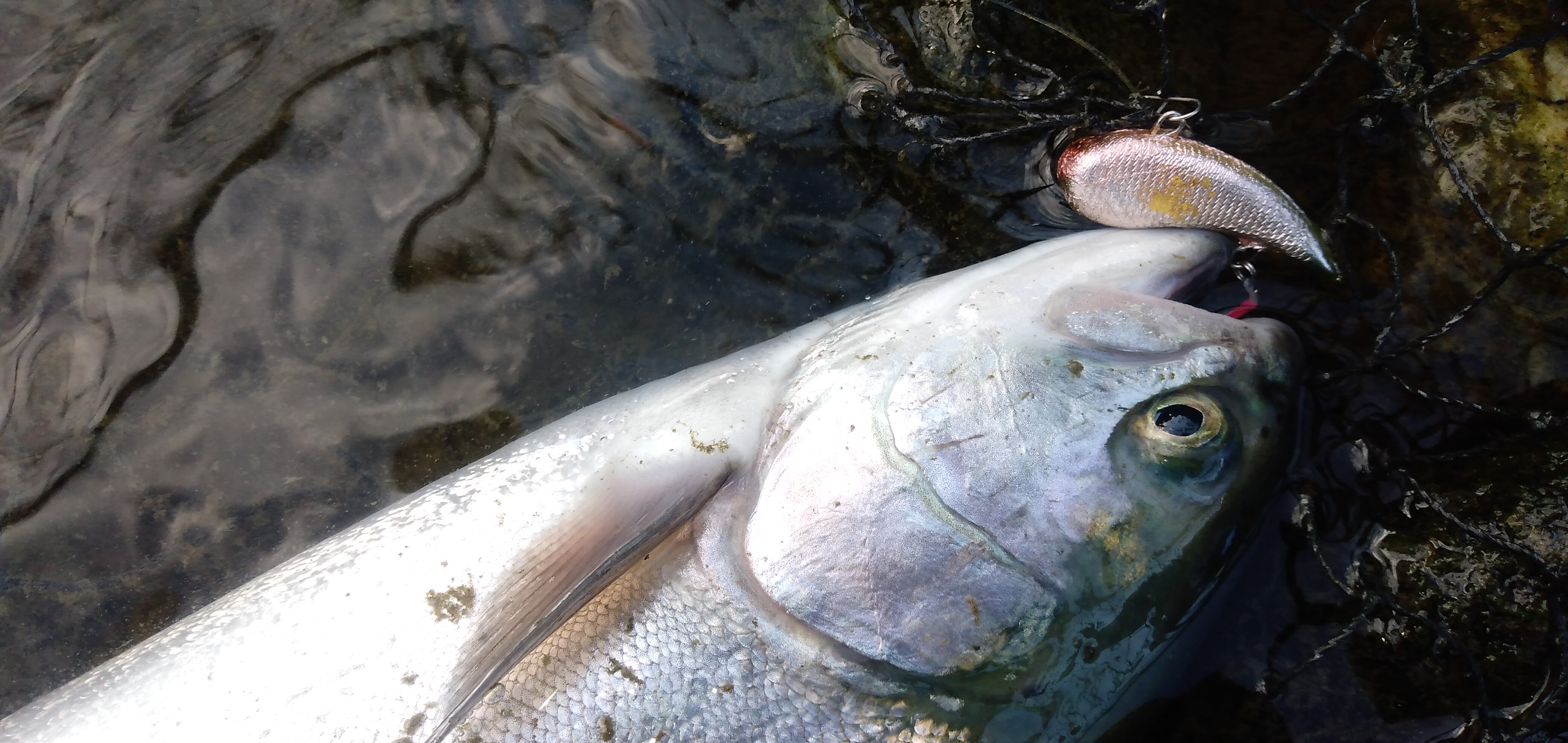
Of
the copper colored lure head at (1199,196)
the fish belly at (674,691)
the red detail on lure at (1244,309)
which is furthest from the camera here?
the red detail on lure at (1244,309)

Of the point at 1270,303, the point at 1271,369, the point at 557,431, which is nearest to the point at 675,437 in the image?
the point at 557,431

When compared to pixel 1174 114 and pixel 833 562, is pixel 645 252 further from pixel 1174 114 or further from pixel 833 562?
pixel 1174 114

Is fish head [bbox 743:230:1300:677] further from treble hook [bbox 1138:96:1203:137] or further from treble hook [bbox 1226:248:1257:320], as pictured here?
treble hook [bbox 1138:96:1203:137]

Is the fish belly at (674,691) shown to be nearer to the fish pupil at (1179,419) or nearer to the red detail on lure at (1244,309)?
the fish pupil at (1179,419)

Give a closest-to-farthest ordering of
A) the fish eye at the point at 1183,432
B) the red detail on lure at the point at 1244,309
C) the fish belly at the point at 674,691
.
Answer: the fish belly at the point at 674,691
the fish eye at the point at 1183,432
the red detail on lure at the point at 1244,309

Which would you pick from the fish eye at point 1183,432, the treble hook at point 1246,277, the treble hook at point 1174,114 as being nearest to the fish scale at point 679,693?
the fish eye at point 1183,432

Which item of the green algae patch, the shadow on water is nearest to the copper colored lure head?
the shadow on water
